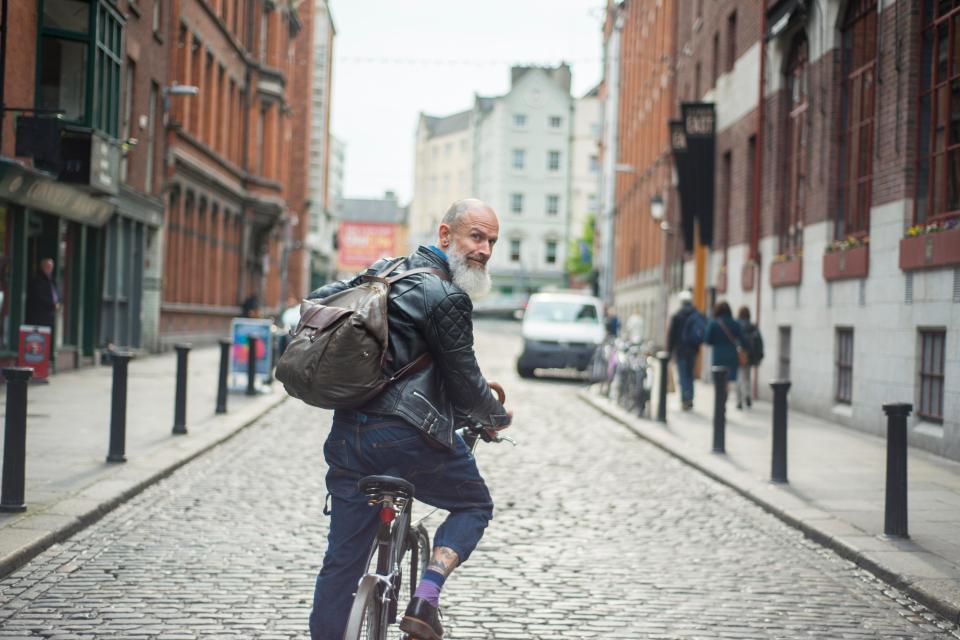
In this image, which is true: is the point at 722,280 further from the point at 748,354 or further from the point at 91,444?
the point at 91,444

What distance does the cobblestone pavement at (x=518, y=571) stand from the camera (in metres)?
5.62

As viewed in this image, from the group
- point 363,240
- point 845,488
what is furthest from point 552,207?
point 845,488

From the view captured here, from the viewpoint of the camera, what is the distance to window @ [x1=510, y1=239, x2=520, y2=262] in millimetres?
97812

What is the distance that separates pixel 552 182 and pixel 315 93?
34131mm

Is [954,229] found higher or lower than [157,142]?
lower

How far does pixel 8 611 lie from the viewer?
5.58m

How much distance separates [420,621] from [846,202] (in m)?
14.4

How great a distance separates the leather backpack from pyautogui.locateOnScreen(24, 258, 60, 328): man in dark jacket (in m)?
16.6

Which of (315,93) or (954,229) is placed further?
(315,93)

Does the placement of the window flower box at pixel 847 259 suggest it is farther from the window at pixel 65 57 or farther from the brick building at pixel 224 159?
the brick building at pixel 224 159

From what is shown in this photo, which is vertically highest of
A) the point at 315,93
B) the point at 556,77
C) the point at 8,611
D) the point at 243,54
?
the point at 556,77

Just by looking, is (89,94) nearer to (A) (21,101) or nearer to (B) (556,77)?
(A) (21,101)

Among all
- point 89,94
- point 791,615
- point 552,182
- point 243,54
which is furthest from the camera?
point 552,182

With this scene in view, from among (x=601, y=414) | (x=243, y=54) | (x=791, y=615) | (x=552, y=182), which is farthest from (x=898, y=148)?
(x=552, y=182)
